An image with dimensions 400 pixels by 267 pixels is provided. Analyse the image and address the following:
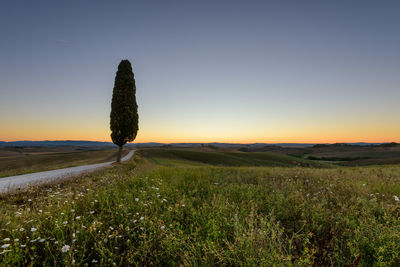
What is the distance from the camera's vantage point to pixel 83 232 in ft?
10.9

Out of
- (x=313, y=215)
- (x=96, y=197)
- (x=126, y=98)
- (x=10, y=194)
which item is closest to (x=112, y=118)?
(x=126, y=98)

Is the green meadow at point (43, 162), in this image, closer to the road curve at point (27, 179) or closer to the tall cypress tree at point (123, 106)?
the road curve at point (27, 179)

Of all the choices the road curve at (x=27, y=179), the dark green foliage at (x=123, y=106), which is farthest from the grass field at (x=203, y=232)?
Answer: the dark green foliage at (x=123, y=106)

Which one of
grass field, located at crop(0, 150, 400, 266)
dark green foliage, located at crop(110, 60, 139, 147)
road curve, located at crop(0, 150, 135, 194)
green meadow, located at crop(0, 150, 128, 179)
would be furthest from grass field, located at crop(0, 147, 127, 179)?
grass field, located at crop(0, 150, 400, 266)

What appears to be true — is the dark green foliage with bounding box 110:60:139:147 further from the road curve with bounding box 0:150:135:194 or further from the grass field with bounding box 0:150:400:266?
the grass field with bounding box 0:150:400:266

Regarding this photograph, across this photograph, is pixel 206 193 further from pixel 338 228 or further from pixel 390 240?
pixel 390 240

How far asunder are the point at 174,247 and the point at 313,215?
321cm

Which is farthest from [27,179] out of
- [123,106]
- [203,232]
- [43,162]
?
[43,162]

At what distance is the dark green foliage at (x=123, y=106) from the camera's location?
23.3 metres

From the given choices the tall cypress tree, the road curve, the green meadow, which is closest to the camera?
the road curve

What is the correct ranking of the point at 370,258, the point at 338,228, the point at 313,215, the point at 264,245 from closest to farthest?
the point at 264,245, the point at 370,258, the point at 338,228, the point at 313,215

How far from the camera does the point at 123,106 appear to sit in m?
23.4

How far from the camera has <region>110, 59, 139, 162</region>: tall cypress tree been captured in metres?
23.3

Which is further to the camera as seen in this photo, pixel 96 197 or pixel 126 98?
pixel 126 98
